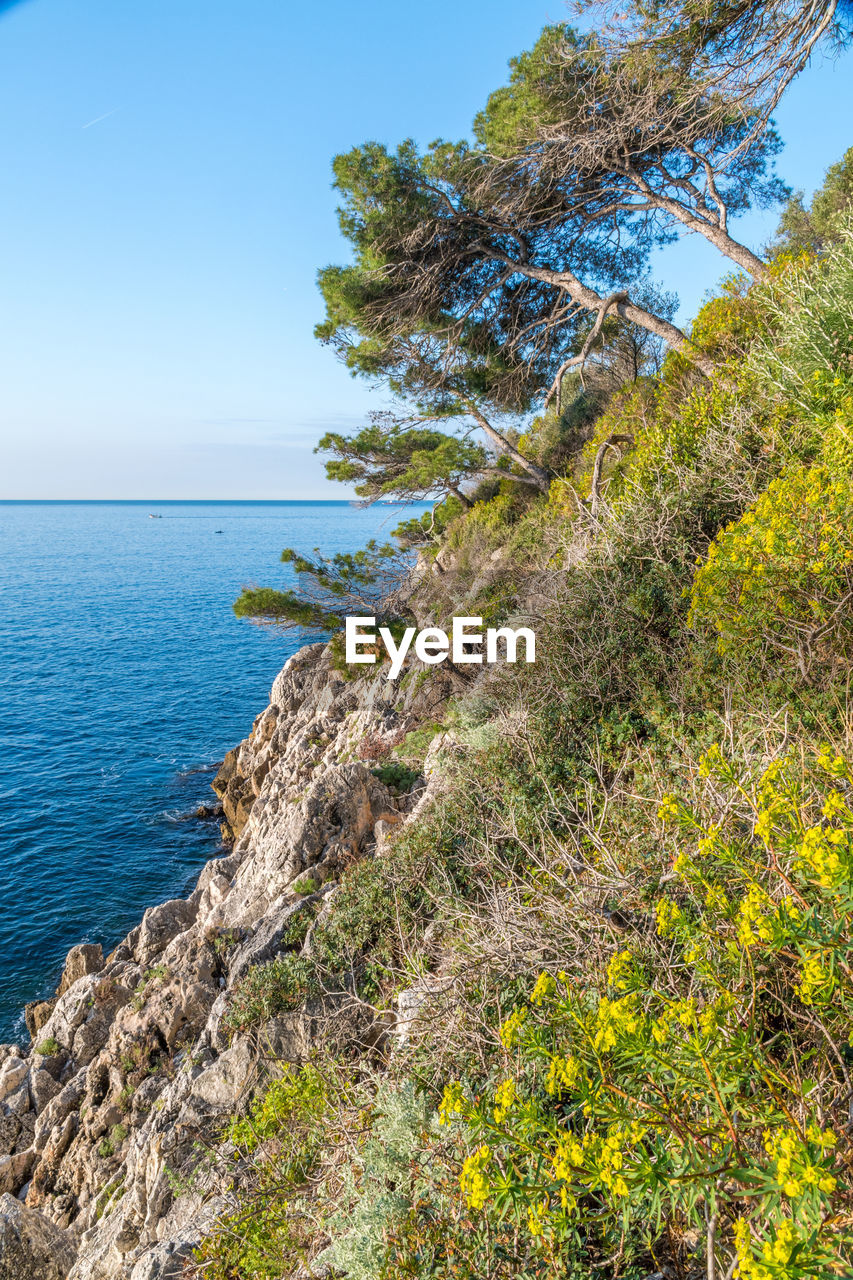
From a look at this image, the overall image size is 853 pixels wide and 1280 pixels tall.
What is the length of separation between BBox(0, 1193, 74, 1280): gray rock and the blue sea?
21.6 ft

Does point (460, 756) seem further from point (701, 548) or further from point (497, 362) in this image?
point (497, 362)

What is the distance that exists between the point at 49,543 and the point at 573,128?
11303 centimetres

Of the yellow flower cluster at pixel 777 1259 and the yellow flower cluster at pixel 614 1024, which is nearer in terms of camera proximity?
the yellow flower cluster at pixel 777 1259

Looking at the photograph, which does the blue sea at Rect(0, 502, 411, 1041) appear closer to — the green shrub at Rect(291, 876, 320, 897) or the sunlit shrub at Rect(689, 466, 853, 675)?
the green shrub at Rect(291, 876, 320, 897)

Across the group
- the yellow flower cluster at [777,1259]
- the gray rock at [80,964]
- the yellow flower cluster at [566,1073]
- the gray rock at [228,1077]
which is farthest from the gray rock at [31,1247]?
the yellow flower cluster at [777,1259]

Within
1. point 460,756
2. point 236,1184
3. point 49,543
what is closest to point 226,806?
point 460,756

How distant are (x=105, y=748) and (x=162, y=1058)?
18085mm

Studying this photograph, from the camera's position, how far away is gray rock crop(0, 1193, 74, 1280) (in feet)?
21.8

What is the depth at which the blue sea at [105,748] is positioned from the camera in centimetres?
1570

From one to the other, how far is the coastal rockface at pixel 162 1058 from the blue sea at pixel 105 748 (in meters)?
3.22

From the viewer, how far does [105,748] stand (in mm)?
24141

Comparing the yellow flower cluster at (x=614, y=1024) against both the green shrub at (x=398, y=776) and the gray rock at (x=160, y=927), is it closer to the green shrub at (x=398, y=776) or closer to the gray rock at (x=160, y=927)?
the green shrub at (x=398, y=776)

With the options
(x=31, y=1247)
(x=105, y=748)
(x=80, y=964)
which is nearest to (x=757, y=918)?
(x=31, y=1247)

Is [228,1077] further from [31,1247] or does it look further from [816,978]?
[816,978]
